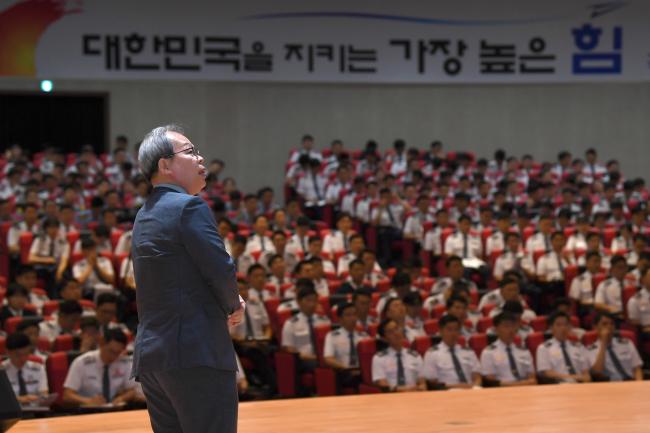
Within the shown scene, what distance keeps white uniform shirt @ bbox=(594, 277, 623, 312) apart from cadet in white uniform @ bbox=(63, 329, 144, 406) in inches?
125

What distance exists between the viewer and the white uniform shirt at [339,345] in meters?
5.04

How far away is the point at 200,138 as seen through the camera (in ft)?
34.0

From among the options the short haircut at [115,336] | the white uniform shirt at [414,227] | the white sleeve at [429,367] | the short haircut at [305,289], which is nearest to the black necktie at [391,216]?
the white uniform shirt at [414,227]

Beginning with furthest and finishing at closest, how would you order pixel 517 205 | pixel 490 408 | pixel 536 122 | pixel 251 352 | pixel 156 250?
1. pixel 536 122
2. pixel 517 205
3. pixel 251 352
4. pixel 490 408
5. pixel 156 250

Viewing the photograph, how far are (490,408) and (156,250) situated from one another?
1.46 metres

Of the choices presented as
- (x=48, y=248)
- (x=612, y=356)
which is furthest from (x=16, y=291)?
(x=612, y=356)

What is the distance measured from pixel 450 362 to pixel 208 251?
3.22 m

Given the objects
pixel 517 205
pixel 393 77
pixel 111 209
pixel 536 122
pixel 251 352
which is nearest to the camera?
pixel 251 352

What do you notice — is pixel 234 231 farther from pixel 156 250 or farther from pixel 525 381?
pixel 156 250

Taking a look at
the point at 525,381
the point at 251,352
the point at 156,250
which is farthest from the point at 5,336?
the point at 156,250

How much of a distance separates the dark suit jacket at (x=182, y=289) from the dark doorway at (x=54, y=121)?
8566 millimetres

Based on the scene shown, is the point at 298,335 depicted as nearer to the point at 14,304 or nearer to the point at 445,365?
the point at 445,365

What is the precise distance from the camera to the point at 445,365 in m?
4.91

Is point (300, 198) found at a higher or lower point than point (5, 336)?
higher
